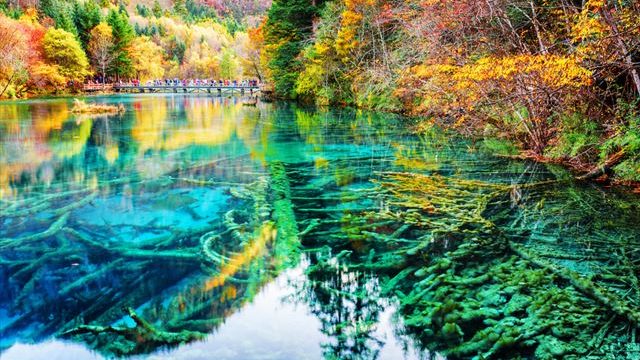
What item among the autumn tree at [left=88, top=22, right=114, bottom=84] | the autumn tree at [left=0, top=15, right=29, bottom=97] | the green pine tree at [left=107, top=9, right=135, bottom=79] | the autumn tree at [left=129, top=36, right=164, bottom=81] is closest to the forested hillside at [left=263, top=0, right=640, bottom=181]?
the autumn tree at [left=0, top=15, right=29, bottom=97]

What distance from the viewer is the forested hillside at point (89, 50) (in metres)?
41.2

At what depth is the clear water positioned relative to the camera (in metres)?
3.82

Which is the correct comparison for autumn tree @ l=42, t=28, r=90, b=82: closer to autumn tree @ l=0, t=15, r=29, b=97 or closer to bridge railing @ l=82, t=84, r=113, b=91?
bridge railing @ l=82, t=84, r=113, b=91

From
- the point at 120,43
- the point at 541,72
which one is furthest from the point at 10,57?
the point at 541,72

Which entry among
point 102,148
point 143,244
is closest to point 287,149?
point 102,148

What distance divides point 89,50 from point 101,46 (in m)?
1.97

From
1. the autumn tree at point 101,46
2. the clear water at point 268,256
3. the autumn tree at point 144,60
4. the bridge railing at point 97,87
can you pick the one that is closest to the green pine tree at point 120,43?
the autumn tree at point 101,46

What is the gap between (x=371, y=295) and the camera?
4.57m

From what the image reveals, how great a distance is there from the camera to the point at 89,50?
58.2 metres

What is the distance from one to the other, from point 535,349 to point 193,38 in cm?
10240

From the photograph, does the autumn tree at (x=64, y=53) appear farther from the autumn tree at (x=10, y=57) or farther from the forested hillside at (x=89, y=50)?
the autumn tree at (x=10, y=57)

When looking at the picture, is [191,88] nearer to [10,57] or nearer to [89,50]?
[89,50]

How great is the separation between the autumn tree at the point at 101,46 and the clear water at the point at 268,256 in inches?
2039

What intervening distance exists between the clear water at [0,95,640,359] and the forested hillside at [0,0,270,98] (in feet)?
118
